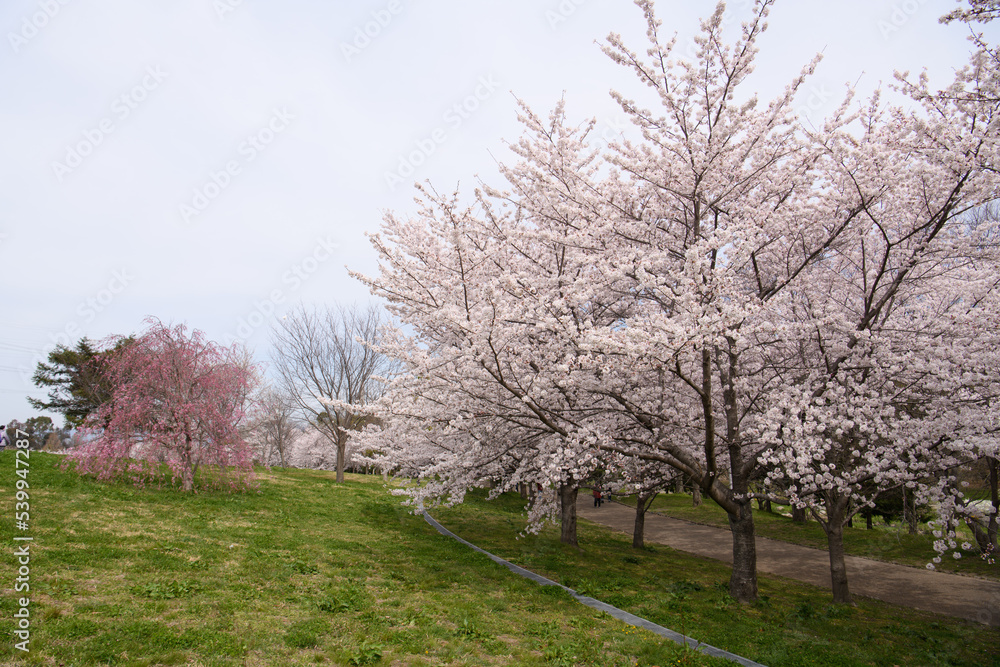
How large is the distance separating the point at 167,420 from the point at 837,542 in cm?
1568

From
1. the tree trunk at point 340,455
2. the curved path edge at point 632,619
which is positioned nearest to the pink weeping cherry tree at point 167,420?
the curved path edge at point 632,619

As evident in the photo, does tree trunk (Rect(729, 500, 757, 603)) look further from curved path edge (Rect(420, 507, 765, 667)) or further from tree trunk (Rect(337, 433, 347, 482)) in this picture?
tree trunk (Rect(337, 433, 347, 482))

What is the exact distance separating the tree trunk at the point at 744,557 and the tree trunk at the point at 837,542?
1.69 metres

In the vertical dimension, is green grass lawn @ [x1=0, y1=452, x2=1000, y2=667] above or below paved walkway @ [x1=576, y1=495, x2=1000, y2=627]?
above

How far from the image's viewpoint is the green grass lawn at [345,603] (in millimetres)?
5414

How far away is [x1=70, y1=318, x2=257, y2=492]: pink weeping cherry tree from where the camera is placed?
42.1 feet

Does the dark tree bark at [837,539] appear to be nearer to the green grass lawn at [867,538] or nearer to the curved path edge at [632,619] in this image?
the curved path edge at [632,619]

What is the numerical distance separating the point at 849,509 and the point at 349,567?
33.8 feet

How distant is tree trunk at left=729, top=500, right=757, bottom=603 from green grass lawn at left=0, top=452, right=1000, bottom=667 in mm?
409

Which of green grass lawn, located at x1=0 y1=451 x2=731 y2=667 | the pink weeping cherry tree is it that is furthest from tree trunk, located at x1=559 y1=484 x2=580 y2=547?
the pink weeping cherry tree

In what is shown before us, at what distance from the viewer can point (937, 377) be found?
8.47 metres

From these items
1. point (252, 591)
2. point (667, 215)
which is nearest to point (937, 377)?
point (667, 215)

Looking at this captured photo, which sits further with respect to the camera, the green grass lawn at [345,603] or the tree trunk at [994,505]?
the tree trunk at [994,505]

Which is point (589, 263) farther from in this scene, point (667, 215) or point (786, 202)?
point (786, 202)
